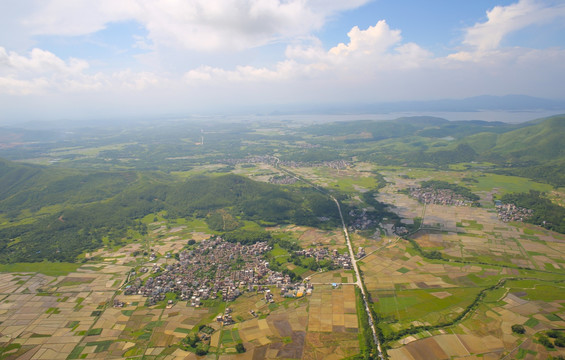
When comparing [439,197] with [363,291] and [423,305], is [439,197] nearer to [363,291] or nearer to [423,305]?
[423,305]

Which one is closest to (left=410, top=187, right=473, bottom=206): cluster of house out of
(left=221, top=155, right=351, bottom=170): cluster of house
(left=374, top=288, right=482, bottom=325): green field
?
(left=374, top=288, right=482, bottom=325): green field

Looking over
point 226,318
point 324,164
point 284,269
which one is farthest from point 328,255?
point 324,164

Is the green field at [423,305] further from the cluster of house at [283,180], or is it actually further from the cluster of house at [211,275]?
the cluster of house at [283,180]

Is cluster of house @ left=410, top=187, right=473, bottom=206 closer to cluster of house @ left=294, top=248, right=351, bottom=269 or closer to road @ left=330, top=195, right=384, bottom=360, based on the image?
road @ left=330, top=195, right=384, bottom=360

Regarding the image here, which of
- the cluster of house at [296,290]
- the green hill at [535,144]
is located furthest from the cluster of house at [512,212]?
the green hill at [535,144]

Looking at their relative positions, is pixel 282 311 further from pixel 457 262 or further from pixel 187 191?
pixel 187 191
